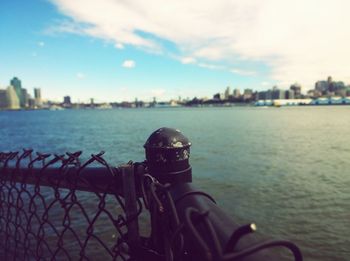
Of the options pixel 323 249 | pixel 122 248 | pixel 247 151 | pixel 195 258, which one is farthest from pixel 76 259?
pixel 247 151

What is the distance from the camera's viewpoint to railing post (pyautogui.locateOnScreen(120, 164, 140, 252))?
187 cm

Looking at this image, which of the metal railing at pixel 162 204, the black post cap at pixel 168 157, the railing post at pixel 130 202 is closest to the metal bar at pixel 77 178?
the metal railing at pixel 162 204

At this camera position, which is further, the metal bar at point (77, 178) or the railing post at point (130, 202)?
the metal bar at point (77, 178)

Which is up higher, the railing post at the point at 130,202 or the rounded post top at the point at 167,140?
the rounded post top at the point at 167,140

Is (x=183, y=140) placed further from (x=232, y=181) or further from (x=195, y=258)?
(x=232, y=181)

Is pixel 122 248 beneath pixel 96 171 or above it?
beneath

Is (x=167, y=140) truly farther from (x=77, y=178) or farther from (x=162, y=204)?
(x=77, y=178)

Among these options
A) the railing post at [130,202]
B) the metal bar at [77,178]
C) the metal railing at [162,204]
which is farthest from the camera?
the metal bar at [77,178]

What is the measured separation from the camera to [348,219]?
1351 cm

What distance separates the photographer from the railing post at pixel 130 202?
73.6 inches

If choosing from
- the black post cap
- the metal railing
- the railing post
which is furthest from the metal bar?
the black post cap

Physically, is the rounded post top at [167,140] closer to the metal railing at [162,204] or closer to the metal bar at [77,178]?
the metal railing at [162,204]

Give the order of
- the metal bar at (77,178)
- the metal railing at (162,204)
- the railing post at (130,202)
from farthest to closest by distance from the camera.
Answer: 1. the metal bar at (77,178)
2. the railing post at (130,202)
3. the metal railing at (162,204)

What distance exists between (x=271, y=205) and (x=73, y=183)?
48.5 ft
